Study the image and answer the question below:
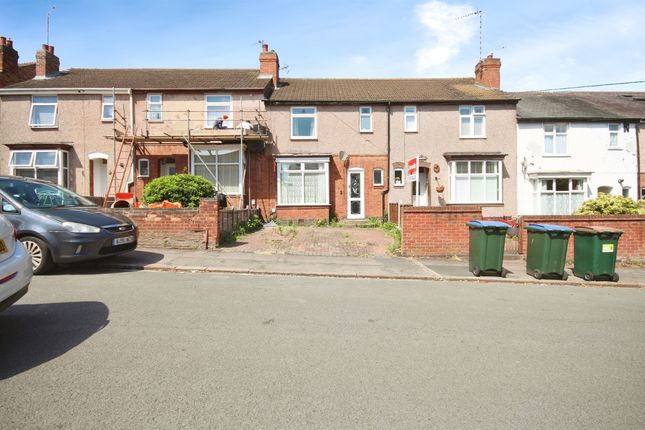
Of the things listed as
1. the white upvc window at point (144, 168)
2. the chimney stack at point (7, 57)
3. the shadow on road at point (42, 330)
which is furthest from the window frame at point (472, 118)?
the chimney stack at point (7, 57)

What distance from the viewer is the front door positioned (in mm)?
18625

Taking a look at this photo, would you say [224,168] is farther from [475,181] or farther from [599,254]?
[599,254]

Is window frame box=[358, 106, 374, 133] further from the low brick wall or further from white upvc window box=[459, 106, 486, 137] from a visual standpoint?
the low brick wall

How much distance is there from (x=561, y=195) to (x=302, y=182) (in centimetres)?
1297

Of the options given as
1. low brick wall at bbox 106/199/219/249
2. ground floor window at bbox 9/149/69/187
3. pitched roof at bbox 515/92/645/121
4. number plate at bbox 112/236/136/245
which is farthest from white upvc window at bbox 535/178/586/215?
ground floor window at bbox 9/149/69/187

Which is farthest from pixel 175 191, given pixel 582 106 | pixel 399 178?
pixel 582 106

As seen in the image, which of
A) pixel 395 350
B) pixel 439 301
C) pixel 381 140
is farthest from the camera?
pixel 381 140

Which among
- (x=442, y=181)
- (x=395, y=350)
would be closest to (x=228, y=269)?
(x=395, y=350)

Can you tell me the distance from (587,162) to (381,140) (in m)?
10.6

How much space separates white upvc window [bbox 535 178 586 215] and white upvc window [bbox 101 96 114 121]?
20.9 meters

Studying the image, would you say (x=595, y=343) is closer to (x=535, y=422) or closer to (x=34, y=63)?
(x=535, y=422)

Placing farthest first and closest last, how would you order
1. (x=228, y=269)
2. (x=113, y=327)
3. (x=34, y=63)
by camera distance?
(x=34, y=63) < (x=228, y=269) < (x=113, y=327)

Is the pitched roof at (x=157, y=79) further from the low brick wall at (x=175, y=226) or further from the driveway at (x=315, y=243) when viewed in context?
the low brick wall at (x=175, y=226)

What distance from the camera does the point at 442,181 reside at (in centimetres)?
1903
